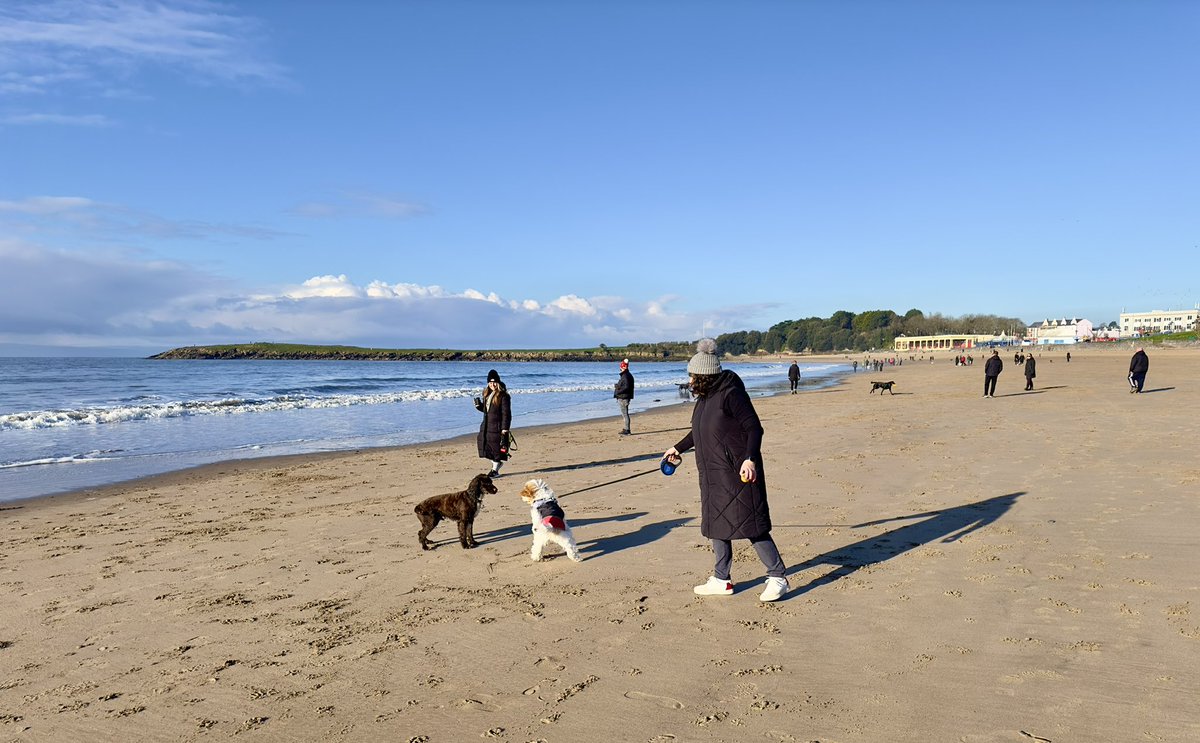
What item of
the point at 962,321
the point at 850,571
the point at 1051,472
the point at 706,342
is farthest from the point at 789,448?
the point at 962,321

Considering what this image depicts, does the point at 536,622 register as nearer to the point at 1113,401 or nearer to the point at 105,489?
the point at 105,489

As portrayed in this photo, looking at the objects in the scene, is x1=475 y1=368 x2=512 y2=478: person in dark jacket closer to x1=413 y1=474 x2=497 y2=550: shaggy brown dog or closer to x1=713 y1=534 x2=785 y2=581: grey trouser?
x1=413 y1=474 x2=497 y2=550: shaggy brown dog

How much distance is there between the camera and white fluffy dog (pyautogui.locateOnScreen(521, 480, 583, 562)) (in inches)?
261

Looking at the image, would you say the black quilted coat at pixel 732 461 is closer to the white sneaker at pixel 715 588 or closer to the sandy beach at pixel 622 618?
the white sneaker at pixel 715 588

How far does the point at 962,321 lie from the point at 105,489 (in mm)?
203820

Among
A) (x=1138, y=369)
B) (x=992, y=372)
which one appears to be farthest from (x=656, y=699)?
(x=1138, y=369)

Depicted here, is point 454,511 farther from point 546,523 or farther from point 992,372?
point 992,372

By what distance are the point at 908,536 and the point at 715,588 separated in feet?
9.60

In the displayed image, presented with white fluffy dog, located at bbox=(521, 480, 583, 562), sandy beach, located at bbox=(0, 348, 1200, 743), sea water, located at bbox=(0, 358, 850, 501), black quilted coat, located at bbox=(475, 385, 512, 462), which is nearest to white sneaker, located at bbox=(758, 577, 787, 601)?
sandy beach, located at bbox=(0, 348, 1200, 743)

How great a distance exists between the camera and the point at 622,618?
5.28m

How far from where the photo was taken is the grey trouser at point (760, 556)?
5.45 meters

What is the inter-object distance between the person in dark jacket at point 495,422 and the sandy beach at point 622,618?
199 centimetres

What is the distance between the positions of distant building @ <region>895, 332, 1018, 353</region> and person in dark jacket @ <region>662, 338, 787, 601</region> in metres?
157

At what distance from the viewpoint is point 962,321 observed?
608 ft
